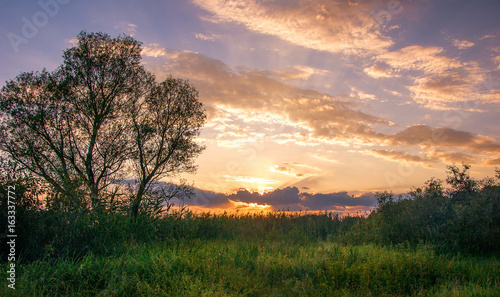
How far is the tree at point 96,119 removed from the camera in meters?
25.8

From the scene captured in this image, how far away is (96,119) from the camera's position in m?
26.2

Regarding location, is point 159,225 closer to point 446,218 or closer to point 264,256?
point 264,256

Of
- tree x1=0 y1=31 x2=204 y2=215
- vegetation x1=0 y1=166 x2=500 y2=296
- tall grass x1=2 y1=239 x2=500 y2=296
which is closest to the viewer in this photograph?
tall grass x1=2 y1=239 x2=500 y2=296

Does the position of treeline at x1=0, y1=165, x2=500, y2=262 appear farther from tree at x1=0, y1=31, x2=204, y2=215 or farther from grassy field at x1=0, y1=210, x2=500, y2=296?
tree at x1=0, y1=31, x2=204, y2=215

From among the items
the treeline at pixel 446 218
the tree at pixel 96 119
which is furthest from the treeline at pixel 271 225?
the tree at pixel 96 119

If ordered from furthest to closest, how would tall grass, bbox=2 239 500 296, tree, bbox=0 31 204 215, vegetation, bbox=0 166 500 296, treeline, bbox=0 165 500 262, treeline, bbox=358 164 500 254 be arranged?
tree, bbox=0 31 204 215, treeline, bbox=358 164 500 254, treeline, bbox=0 165 500 262, vegetation, bbox=0 166 500 296, tall grass, bbox=2 239 500 296

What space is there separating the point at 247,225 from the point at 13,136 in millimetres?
19063

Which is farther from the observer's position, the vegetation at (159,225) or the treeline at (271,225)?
the treeline at (271,225)

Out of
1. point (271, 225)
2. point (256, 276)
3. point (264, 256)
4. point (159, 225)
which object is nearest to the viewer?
point (256, 276)

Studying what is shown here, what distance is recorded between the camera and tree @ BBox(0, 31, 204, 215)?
1015 inches

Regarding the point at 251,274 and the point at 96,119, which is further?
the point at 96,119

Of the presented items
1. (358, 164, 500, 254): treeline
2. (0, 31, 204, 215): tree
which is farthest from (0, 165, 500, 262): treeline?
(0, 31, 204, 215): tree

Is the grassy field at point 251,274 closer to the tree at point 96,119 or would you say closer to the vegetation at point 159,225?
the vegetation at point 159,225

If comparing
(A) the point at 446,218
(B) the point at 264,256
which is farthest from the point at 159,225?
(A) the point at 446,218
